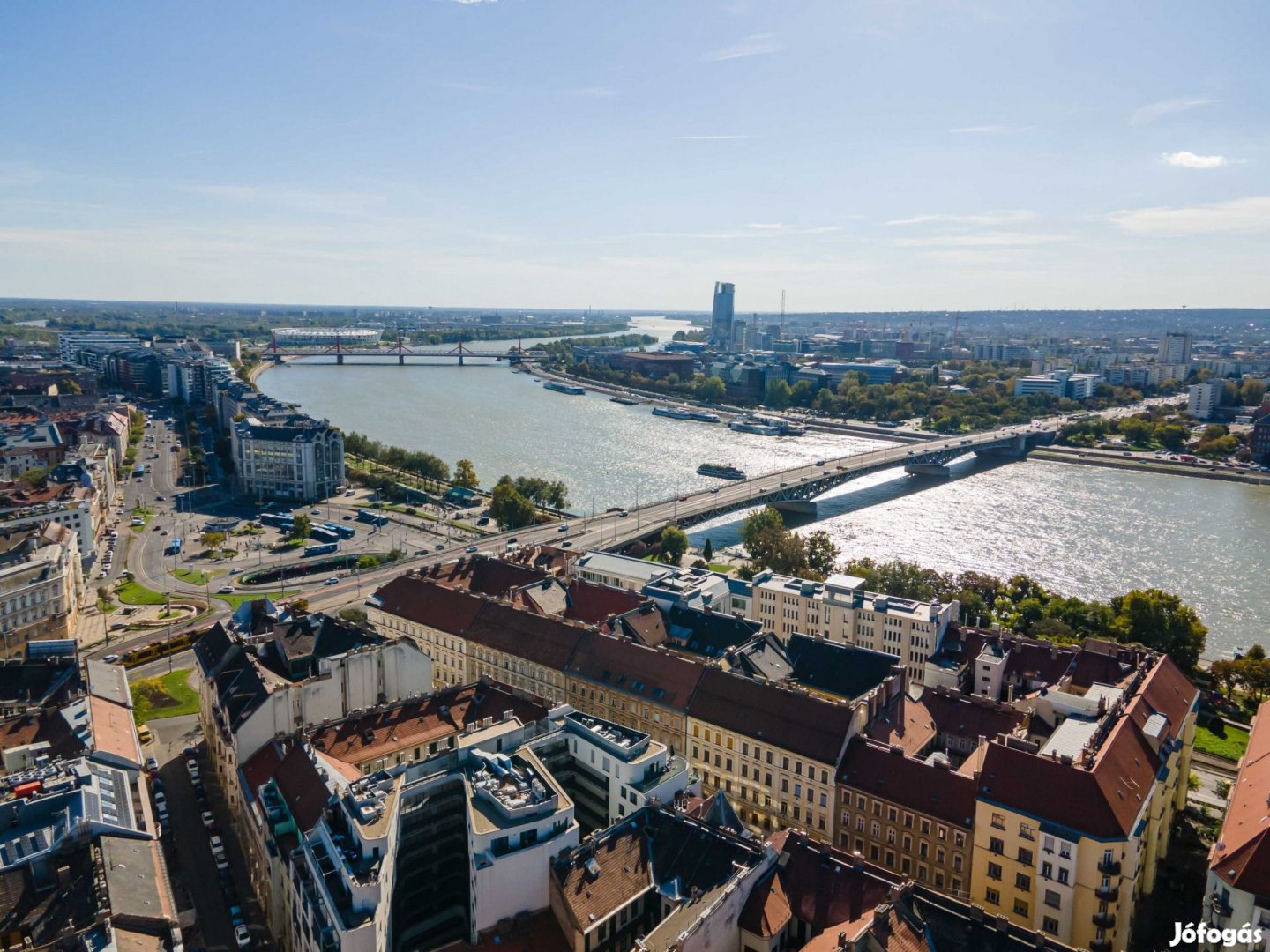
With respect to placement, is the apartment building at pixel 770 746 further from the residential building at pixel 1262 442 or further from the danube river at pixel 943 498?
the residential building at pixel 1262 442

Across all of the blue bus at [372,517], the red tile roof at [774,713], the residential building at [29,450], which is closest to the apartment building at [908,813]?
the red tile roof at [774,713]

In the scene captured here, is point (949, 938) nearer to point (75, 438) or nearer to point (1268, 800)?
point (1268, 800)

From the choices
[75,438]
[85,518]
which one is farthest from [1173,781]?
[75,438]

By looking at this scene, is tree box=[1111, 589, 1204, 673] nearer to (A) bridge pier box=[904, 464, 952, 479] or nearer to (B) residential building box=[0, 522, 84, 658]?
(B) residential building box=[0, 522, 84, 658]

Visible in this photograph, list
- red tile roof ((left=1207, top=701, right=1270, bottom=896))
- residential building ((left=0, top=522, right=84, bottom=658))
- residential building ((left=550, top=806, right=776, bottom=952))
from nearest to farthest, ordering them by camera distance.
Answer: residential building ((left=550, top=806, right=776, bottom=952))
red tile roof ((left=1207, top=701, right=1270, bottom=896))
residential building ((left=0, top=522, right=84, bottom=658))

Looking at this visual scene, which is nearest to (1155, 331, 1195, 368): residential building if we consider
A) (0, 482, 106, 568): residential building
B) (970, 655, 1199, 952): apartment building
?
(970, 655, 1199, 952): apartment building

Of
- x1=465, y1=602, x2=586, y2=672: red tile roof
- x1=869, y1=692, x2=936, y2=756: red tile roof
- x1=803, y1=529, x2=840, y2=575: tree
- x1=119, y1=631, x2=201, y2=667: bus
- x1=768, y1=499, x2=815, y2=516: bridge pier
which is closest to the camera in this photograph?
x1=869, y1=692, x2=936, y2=756: red tile roof
